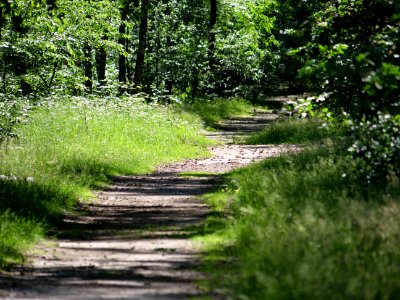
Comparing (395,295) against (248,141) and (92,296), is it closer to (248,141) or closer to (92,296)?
(92,296)

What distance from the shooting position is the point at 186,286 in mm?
8016

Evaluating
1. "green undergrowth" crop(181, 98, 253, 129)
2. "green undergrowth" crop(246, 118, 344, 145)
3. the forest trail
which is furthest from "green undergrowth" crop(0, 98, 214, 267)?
"green undergrowth" crop(181, 98, 253, 129)

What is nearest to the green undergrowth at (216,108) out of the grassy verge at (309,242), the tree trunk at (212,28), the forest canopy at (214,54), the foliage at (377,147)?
the forest canopy at (214,54)

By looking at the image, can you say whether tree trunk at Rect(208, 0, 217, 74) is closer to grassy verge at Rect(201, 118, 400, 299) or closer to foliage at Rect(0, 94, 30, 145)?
foliage at Rect(0, 94, 30, 145)

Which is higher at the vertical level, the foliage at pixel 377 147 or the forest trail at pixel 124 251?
the foliage at pixel 377 147

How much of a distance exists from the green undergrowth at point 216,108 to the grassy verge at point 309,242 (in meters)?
21.8

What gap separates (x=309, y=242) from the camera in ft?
25.8

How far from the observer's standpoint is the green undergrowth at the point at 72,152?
38.8ft

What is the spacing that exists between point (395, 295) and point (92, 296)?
9.99ft

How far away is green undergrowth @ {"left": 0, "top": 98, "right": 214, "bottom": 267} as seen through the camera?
11.8 m

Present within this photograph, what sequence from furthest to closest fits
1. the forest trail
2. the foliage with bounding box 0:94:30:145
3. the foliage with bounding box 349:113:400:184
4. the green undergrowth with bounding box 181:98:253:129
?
the green undergrowth with bounding box 181:98:253:129, the foliage with bounding box 0:94:30:145, the foliage with bounding box 349:113:400:184, the forest trail

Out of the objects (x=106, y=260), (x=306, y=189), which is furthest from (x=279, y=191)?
(x=106, y=260)

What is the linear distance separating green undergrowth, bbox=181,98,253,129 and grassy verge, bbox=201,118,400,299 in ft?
71.6

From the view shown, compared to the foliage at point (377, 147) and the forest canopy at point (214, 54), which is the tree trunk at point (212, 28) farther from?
the foliage at point (377, 147)
